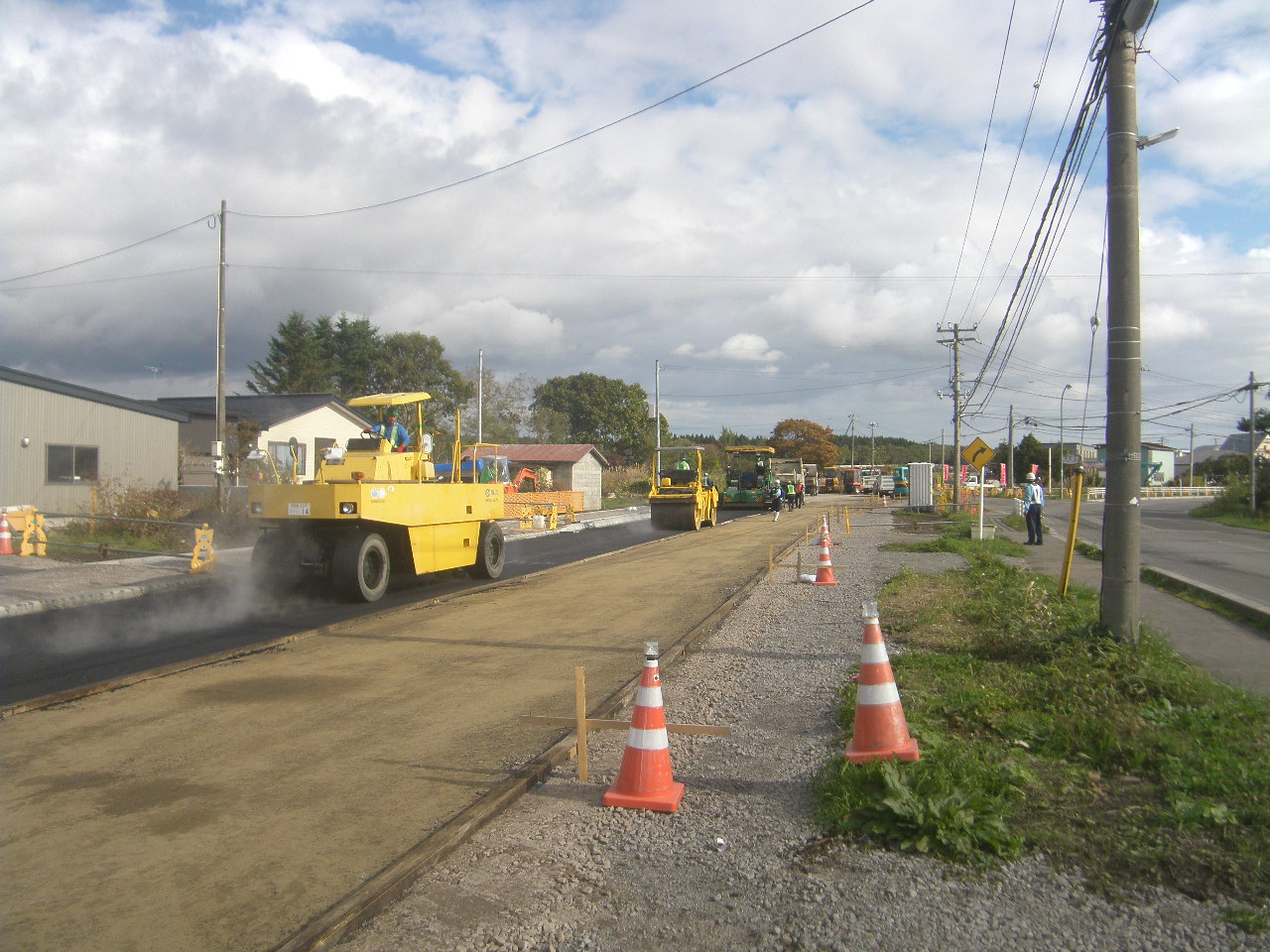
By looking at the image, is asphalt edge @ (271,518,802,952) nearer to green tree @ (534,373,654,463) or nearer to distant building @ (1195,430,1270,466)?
→ distant building @ (1195,430,1270,466)

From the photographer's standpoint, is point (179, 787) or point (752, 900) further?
point (179, 787)

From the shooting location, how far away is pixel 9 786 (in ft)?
16.5

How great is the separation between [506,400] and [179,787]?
57596 mm

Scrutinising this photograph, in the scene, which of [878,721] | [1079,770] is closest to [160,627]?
[878,721]

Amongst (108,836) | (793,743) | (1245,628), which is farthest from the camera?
(1245,628)

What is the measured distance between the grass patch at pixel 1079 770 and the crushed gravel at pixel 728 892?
0.60ft

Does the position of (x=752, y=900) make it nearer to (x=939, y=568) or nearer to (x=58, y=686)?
(x=58, y=686)

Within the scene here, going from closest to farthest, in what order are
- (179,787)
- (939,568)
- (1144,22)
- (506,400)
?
(179,787), (1144,22), (939,568), (506,400)

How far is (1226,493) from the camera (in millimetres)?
41156

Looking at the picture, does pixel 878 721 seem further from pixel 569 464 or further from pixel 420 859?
pixel 569 464

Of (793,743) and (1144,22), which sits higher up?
(1144,22)

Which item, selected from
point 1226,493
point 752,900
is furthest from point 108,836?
point 1226,493

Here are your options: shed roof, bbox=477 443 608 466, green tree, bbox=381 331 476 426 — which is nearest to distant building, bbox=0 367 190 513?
shed roof, bbox=477 443 608 466

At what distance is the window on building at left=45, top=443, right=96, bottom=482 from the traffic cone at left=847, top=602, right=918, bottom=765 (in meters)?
23.5
